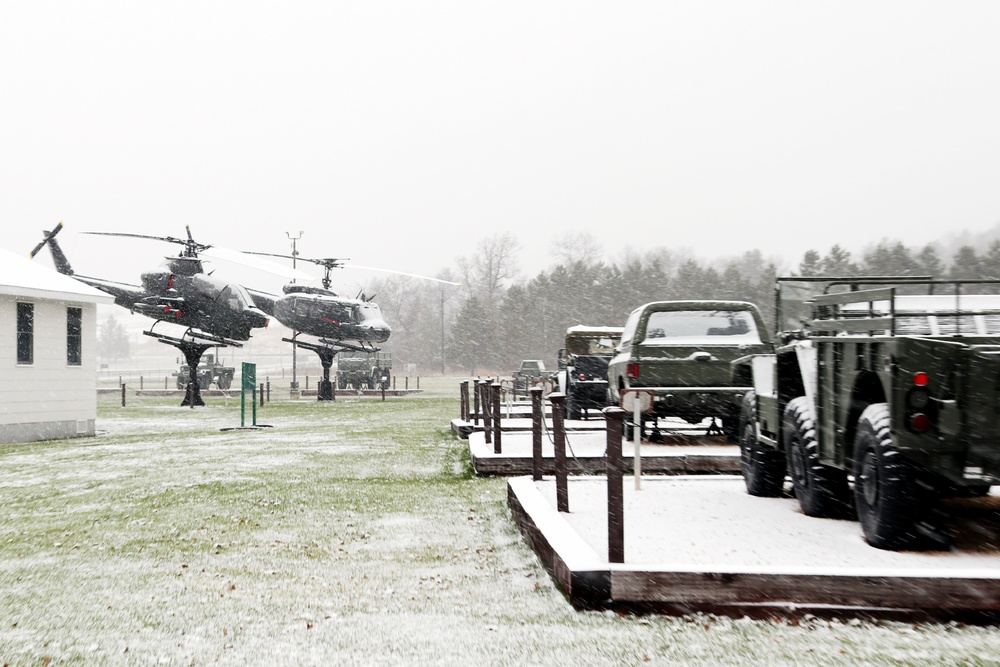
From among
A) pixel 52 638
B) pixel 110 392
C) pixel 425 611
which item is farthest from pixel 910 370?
pixel 110 392

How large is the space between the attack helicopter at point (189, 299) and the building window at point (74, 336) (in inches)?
481

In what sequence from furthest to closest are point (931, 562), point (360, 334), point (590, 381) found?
point (360, 334) < point (590, 381) < point (931, 562)

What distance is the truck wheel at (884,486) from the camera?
17.5ft

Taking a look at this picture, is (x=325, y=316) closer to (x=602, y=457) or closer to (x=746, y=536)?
(x=602, y=457)

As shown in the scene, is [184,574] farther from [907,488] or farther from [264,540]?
[907,488]

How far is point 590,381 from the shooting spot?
1923 centimetres

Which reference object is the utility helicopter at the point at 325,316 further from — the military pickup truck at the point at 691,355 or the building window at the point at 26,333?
the military pickup truck at the point at 691,355

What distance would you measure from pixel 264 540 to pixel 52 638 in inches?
111

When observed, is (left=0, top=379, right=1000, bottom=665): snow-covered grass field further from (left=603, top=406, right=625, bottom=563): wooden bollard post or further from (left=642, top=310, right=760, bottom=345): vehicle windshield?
(left=642, top=310, right=760, bottom=345): vehicle windshield

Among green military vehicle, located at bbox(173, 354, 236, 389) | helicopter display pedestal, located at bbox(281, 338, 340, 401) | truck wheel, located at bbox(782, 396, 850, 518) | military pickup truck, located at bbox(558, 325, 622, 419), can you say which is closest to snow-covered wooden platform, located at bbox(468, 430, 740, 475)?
A: truck wheel, located at bbox(782, 396, 850, 518)

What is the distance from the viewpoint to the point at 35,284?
20312 millimetres

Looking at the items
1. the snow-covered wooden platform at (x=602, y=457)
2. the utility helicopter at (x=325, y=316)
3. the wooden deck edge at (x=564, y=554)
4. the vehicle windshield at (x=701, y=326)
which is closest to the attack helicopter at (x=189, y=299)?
the utility helicopter at (x=325, y=316)

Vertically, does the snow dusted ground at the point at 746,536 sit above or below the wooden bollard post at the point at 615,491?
below

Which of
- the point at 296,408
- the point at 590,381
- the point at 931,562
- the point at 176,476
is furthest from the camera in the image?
the point at 296,408
